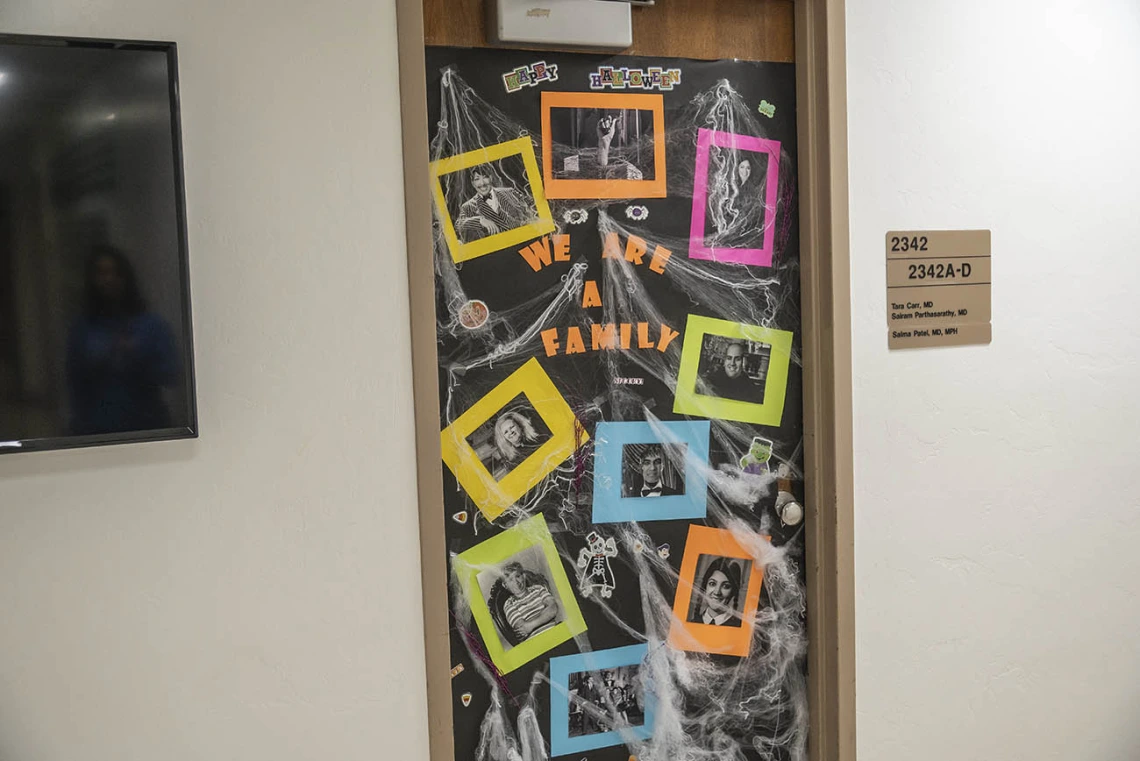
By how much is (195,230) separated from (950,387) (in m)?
1.60

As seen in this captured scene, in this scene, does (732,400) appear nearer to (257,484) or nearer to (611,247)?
(611,247)

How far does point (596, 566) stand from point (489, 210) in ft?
2.41

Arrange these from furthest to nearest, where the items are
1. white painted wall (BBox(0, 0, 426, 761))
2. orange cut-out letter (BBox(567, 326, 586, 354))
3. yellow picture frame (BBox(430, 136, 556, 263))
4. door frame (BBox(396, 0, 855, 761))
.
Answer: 1. door frame (BBox(396, 0, 855, 761))
2. orange cut-out letter (BBox(567, 326, 586, 354))
3. yellow picture frame (BBox(430, 136, 556, 263))
4. white painted wall (BBox(0, 0, 426, 761))

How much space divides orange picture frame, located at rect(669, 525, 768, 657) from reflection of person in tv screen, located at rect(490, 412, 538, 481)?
15.7 inches

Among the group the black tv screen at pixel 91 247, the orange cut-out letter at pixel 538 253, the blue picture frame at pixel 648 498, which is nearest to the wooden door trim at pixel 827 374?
the blue picture frame at pixel 648 498

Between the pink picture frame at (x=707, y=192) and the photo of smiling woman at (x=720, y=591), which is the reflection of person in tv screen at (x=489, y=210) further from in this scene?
the photo of smiling woman at (x=720, y=591)

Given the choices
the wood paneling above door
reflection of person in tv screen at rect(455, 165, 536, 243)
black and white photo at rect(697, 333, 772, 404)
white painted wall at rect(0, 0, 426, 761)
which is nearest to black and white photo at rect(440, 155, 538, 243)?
reflection of person in tv screen at rect(455, 165, 536, 243)

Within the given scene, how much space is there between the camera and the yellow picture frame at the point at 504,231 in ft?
5.69

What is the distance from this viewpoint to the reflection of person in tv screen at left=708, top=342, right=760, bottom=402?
6.40 ft

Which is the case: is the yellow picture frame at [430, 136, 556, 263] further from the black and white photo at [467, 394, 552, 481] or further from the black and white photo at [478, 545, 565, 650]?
the black and white photo at [478, 545, 565, 650]

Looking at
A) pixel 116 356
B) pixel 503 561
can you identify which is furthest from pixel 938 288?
pixel 116 356

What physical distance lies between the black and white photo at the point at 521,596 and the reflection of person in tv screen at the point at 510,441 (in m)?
0.17

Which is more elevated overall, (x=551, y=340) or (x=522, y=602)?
(x=551, y=340)

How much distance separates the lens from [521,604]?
1.83 metres
